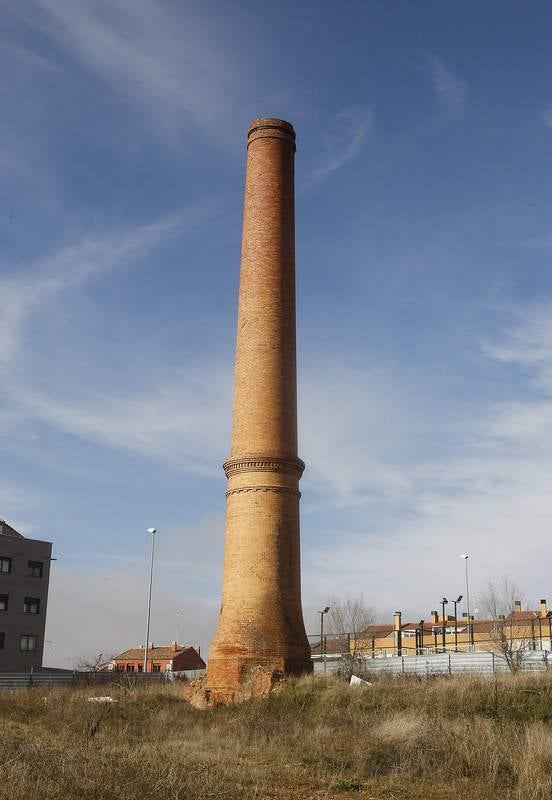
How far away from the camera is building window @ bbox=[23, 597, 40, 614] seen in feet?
140

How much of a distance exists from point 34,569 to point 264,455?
26.8 metres

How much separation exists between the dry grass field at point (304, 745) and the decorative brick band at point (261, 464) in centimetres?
550

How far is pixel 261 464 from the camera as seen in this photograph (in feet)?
70.1

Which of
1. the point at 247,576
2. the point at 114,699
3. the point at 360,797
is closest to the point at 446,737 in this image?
the point at 360,797

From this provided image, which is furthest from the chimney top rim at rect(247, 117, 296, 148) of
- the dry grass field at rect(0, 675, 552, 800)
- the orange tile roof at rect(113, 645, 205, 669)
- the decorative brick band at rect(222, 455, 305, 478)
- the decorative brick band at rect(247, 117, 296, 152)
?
the orange tile roof at rect(113, 645, 205, 669)

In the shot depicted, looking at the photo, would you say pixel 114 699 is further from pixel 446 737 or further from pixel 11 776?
pixel 11 776

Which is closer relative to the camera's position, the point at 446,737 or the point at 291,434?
the point at 446,737

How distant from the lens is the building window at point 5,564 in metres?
41.8

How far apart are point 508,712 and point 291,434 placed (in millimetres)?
9169

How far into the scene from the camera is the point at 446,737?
12703mm

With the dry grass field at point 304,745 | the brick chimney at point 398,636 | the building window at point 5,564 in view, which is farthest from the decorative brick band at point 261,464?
the building window at point 5,564

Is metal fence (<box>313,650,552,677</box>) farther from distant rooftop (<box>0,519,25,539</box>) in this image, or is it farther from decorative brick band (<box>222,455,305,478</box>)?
distant rooftop (<box>0,519,25,539</box>)

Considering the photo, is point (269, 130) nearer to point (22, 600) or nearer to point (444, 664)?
point (444, 664)

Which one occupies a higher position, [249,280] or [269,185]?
[269,185]
